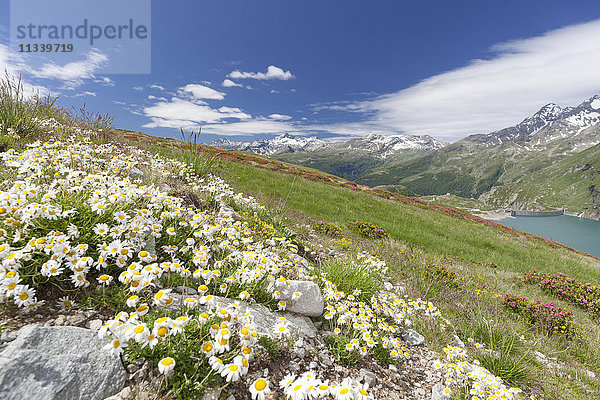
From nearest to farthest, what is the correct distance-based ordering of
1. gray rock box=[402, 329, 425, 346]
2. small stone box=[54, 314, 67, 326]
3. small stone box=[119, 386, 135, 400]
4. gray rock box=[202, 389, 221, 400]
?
small stone box=[119, 386, 135, 400] → gray rock box=[202, 389, 221, 400] → small stone box=[54, 314, 67, 326] → gray rock box=[402, 329, 425, 346]

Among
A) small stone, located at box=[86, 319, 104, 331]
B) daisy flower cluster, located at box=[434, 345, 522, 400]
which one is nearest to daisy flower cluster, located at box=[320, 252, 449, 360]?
daisy flower cluster, located at box=[434, 345, 522, 400]

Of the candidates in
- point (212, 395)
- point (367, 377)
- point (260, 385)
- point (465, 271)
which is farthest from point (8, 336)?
point (465, 271)

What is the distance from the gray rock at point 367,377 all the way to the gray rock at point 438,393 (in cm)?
81

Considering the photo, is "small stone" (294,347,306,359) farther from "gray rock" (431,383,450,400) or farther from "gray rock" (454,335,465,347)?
"gray rock" (454,335,465,347)

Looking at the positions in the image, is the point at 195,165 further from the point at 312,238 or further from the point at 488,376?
the point at 488,376

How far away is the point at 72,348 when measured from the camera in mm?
2303

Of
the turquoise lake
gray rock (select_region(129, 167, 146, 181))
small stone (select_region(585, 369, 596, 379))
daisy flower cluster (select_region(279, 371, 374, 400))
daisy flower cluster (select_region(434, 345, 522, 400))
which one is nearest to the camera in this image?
daisy flower cluster (select_region(279, 371, 374, 400))

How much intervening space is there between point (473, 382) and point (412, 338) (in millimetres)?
1220

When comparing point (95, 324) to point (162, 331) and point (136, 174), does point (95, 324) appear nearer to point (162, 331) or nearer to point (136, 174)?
point (162, 331)

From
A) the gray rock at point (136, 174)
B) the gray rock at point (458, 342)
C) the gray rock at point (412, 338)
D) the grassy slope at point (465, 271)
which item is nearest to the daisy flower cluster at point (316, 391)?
the gray rock at point (412, 338)

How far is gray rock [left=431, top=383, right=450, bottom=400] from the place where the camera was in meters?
3.29

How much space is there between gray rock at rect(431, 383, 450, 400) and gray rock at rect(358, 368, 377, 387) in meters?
0.81

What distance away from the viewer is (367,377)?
3.36 m

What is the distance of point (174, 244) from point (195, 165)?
6.60 m
